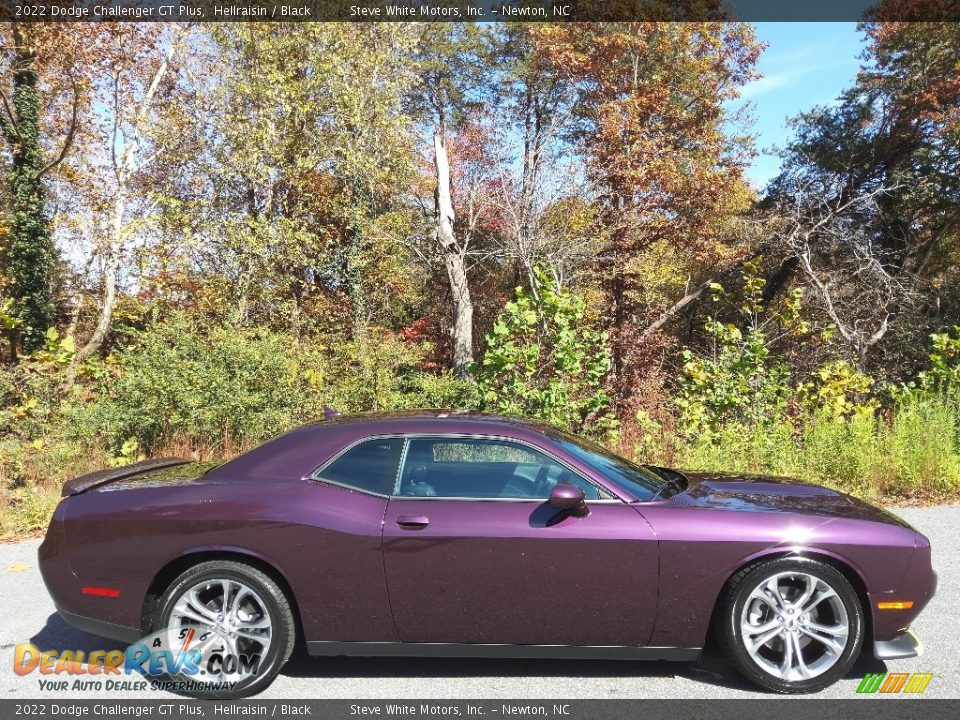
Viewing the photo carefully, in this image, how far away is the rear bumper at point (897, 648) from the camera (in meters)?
3.46

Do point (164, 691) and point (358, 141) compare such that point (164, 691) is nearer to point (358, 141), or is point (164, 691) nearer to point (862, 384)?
point (862, 384)

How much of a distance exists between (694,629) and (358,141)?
1588 centimetres

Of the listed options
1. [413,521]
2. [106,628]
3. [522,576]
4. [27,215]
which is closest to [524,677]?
[522,576]

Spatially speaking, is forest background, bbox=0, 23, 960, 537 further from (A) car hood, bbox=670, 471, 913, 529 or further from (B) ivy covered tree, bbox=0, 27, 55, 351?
(A) car hood, bbox=670, 471, 913, 529

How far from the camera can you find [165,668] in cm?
366

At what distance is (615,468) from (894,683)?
1.71 metres

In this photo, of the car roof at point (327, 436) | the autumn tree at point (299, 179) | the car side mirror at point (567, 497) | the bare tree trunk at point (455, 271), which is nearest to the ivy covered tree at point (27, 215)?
the autumn tree at point (299, 179)

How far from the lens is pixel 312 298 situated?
58.5 ft

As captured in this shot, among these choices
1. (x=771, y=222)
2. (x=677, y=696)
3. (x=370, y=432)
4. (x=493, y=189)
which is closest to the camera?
(x=677, y=696)

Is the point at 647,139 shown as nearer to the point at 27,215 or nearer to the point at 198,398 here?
the point at 198,398

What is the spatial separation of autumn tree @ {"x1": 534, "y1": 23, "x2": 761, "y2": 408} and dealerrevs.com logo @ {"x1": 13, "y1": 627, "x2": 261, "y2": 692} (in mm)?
11119

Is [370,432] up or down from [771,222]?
down

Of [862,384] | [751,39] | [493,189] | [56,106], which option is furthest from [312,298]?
[751,39]

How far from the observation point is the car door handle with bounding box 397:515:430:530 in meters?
3.59
